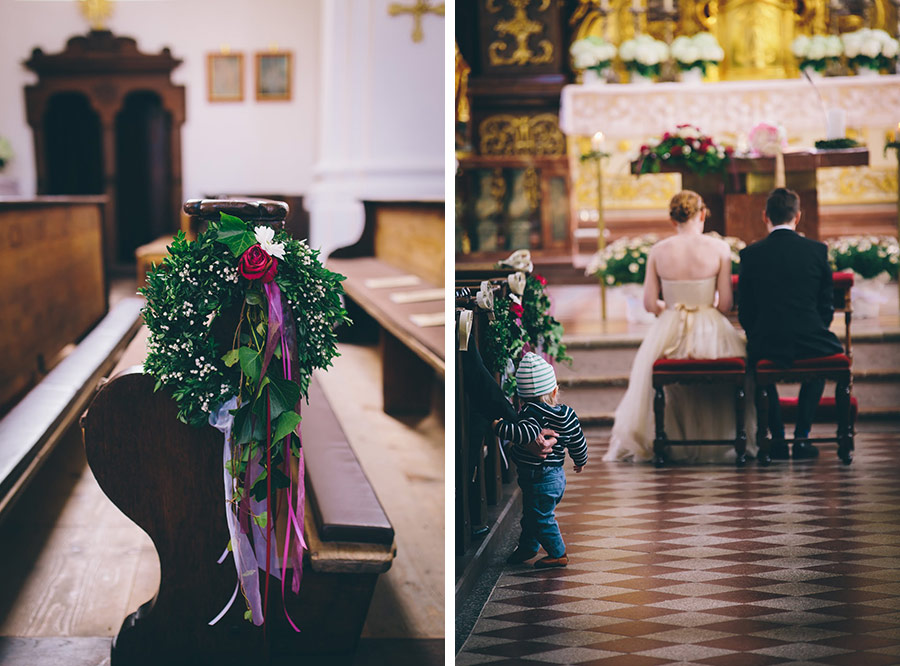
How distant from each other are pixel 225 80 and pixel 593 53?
24.0 feet

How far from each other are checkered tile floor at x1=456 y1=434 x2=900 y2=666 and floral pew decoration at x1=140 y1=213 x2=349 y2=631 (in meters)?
0.66

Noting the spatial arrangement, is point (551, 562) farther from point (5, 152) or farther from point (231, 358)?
point (5, 152)

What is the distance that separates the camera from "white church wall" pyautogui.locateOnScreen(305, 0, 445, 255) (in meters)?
10.0

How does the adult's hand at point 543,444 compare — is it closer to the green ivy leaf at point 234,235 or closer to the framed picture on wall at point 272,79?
the green ivy leaf at point 234,235

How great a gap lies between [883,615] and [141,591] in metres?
2.28

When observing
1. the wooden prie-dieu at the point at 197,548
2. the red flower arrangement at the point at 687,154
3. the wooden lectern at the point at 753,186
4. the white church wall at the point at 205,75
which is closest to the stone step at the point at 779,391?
the wooden prie-dieu at the point at 197,548

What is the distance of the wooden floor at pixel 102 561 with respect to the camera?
3371 mm

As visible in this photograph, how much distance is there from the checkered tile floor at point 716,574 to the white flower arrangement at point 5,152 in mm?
12330

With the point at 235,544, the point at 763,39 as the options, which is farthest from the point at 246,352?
the point at 763,39

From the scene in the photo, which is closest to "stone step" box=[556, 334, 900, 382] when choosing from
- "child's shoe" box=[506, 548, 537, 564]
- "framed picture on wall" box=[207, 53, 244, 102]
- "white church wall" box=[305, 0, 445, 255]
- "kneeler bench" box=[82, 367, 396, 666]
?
"child's shoe" box=[506, 548, 537, 564]

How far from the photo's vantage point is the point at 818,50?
8312 millimetres

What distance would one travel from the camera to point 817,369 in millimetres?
3643

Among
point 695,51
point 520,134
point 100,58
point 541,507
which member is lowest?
point 541,507

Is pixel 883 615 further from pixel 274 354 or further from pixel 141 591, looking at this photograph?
pixel 141 591
